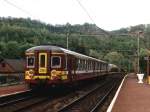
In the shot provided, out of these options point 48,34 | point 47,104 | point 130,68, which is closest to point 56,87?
point 47,104

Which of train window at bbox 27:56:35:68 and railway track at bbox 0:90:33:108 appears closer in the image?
railway track at bbox 0:90:33:108

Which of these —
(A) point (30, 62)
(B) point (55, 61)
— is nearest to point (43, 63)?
(B) point (55, 61)

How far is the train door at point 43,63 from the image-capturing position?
25.4 metres

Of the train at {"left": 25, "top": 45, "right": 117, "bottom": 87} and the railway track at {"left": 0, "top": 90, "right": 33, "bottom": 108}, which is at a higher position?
the train at {"left": 25, "top": 45, "right": 117, "bottom": 87}

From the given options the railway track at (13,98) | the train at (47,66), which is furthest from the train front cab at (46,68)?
the railway track at (13,98)

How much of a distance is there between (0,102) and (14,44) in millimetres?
63374

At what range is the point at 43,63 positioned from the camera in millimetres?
25641

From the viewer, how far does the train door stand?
25438mm

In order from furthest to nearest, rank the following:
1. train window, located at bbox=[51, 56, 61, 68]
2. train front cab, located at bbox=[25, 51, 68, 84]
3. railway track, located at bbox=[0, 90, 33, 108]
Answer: train window, located at bbox=[51, 56, 61, 68]
train front cab, located at bbox=[25, 51, 68, 84]
railway track, located at bbox=[0, 90, 33, 108]

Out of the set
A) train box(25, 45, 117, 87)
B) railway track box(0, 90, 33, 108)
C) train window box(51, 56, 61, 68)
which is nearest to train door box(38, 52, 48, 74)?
train box(25, 45, 117, 87)

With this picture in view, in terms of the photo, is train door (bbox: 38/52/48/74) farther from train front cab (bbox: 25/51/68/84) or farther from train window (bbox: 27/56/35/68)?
train window (bbox: 27/56/35/68)

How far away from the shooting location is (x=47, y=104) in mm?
21453

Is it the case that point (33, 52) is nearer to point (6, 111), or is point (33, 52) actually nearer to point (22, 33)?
point (6, 111)

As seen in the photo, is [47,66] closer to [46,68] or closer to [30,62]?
[46,68]
